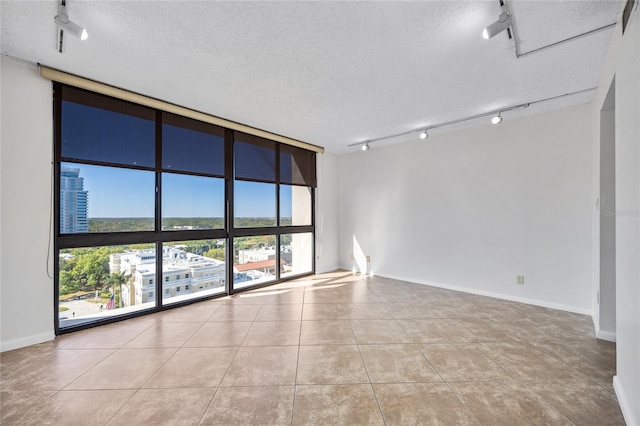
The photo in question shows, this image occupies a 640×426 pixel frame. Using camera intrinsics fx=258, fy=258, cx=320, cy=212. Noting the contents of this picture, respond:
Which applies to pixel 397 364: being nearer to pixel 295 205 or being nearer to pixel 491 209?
pixel 491 209

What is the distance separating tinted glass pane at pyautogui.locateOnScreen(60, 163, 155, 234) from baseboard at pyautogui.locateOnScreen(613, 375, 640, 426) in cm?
474

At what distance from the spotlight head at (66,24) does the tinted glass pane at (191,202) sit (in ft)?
6.20

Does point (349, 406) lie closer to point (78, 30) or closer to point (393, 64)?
point (393, 64)

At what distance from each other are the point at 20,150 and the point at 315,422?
3697 mm

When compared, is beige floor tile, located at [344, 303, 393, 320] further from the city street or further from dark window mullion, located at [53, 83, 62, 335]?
dark window mullion, located at [53, 83, 62, 335]

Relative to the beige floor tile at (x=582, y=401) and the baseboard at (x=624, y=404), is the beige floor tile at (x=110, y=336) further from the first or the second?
the baseboard at (x=624, y=404)

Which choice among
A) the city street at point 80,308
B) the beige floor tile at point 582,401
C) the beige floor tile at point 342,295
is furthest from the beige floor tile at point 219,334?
the beige floor tile at point 582,401

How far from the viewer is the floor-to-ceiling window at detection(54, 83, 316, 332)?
9.70ft

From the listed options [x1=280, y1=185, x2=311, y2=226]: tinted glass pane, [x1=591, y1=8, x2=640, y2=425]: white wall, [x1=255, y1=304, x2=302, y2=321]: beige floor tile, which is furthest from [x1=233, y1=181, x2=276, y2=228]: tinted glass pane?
[x1=591, y1=8, x2=640, y2=425]: white wall

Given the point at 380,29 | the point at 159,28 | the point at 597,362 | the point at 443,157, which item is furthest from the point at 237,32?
the point at 597,362

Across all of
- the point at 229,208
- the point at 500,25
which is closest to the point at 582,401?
the point at 500,25

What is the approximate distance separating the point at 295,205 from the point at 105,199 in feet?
10.5

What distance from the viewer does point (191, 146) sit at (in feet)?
12.7

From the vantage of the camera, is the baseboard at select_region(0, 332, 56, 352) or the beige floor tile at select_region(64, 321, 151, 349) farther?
the beige floor tile at select_region(64, 321, 151, 349)
